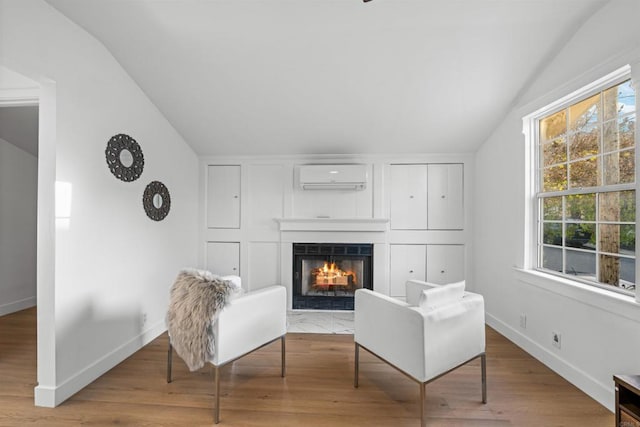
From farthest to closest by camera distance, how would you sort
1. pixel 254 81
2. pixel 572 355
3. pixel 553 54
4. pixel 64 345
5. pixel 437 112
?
pixel 437 112 → pixel 254 81 → pixel 553 54 → pixel 572 355 → pixel 64 345

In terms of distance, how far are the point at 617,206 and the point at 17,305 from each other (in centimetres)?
624

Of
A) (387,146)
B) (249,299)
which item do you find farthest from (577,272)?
(249,299)

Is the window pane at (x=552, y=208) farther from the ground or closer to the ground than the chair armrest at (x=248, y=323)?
farther from the ground

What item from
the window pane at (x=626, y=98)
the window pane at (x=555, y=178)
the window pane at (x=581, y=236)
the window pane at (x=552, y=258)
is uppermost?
the window pane at (x=626, y=98)

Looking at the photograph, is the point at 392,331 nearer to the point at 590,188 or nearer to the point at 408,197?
the point at 590,188

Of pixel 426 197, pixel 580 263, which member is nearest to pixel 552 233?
pixel 580 263

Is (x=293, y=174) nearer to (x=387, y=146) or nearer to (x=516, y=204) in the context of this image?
(x=387, y=146)

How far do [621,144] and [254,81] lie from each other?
287 cm

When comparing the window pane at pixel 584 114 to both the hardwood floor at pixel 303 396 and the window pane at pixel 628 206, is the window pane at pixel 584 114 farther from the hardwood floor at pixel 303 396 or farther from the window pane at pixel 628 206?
the hardwood floor at pixel 303 396

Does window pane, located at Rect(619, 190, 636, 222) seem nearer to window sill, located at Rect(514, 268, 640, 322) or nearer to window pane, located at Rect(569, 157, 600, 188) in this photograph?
window pane, located at Rect(569, 157, 600, 188)

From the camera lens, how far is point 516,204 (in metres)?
2.82

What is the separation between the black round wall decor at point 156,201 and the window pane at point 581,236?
373 cm

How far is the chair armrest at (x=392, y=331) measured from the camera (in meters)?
1.64

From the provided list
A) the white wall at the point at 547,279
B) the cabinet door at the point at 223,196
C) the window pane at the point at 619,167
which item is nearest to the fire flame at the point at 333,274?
the cabinet door at the point at 223,196
